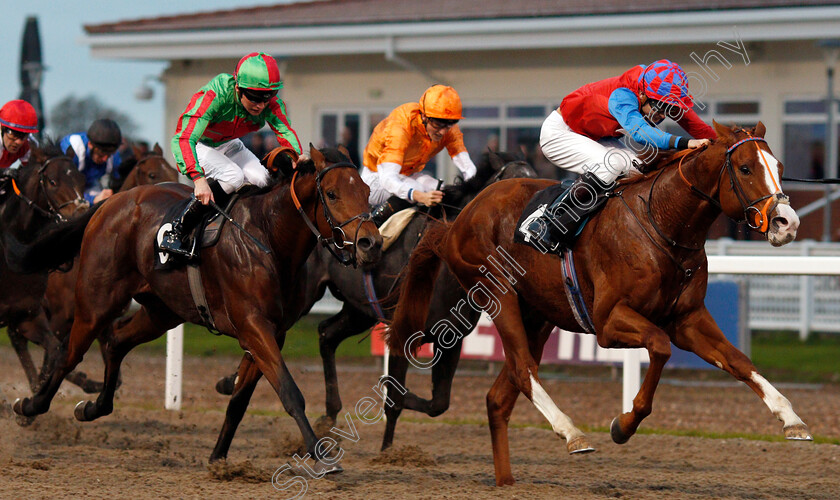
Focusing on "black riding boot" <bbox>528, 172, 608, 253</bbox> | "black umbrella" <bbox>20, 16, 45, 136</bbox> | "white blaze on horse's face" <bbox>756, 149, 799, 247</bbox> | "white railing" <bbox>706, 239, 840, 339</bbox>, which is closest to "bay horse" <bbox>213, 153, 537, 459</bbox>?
"black riding boot" <bbox>528, 172, 608, 253</bbox>

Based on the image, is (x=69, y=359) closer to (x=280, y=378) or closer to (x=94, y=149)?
(x=280, y=378)

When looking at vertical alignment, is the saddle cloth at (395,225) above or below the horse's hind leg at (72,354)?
above

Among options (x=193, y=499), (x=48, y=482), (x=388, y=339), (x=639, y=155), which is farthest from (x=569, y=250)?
(x=48, y=482)

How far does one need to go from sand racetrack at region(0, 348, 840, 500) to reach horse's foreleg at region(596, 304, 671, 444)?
0.51 meters

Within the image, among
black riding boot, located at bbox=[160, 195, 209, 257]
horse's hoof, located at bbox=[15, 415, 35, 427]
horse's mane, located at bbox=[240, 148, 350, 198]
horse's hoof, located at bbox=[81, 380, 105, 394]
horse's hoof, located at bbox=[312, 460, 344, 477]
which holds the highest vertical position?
horse's mane, located at bbox=[240, 148, 350, 198]

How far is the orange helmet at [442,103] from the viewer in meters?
5.98

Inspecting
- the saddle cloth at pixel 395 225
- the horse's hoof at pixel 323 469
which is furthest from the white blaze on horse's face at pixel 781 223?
the saddle cloth at pixel 395 225

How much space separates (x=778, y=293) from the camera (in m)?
11.4

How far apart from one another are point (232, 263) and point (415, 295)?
3.86ft

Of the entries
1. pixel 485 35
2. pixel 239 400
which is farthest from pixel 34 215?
pixel 485 35

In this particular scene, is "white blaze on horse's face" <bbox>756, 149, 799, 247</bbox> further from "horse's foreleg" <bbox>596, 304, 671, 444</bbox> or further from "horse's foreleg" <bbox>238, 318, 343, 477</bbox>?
"horse's foreleg" <bbox>238, 318, 343, 477</bbox>

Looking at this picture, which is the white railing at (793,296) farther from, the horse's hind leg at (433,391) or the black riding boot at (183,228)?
the black riding boot at (183,228)

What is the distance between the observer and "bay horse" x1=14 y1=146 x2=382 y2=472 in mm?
4531

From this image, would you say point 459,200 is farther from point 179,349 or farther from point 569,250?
point 179,349
